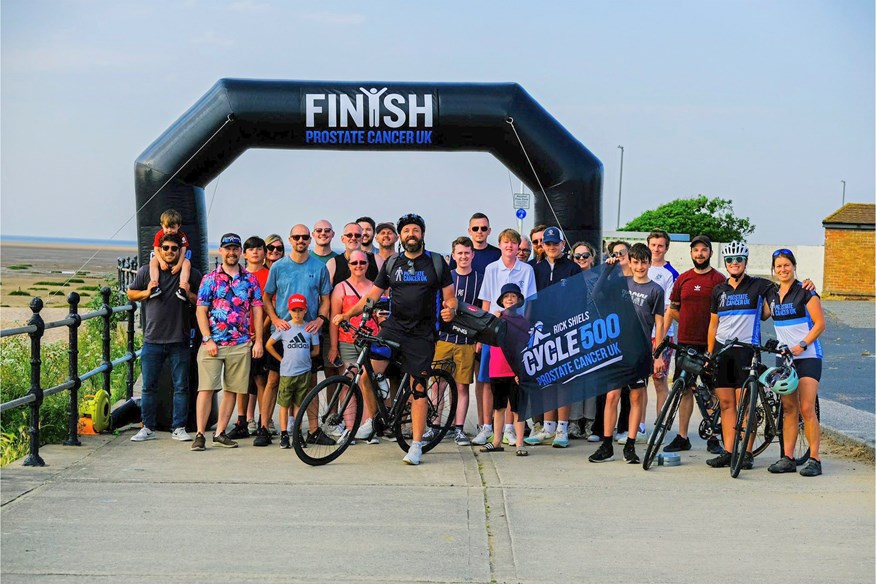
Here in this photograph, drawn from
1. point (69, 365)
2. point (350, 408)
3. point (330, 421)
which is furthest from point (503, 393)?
point (69, 365)

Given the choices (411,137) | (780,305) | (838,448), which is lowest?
(838,448)

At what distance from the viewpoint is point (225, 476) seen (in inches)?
313

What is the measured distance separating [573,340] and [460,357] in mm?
1011

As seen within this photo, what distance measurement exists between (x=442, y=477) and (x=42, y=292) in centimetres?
3895

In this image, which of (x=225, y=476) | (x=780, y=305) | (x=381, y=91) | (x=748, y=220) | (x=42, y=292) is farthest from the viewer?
(x=748, y=220)

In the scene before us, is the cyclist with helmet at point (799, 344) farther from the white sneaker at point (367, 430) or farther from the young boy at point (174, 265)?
the young boy at point (174, 265)

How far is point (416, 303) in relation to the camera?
28.7ft

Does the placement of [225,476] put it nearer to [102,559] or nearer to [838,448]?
[102,559]

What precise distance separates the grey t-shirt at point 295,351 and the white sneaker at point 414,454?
121 cm

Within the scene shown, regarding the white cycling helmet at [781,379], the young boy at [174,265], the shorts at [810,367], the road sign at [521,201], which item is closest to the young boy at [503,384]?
the white cycling helmet at [781,379]

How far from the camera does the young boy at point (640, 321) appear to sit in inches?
352

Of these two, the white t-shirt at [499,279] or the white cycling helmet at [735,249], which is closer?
the white cycling helmet at [735,249]

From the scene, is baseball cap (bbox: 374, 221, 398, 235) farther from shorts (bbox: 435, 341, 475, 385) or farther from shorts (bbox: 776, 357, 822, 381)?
shorts (bbox: 776, 357, 822, 381)

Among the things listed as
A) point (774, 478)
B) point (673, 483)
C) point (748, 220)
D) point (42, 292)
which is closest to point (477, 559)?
point (673, 483)
